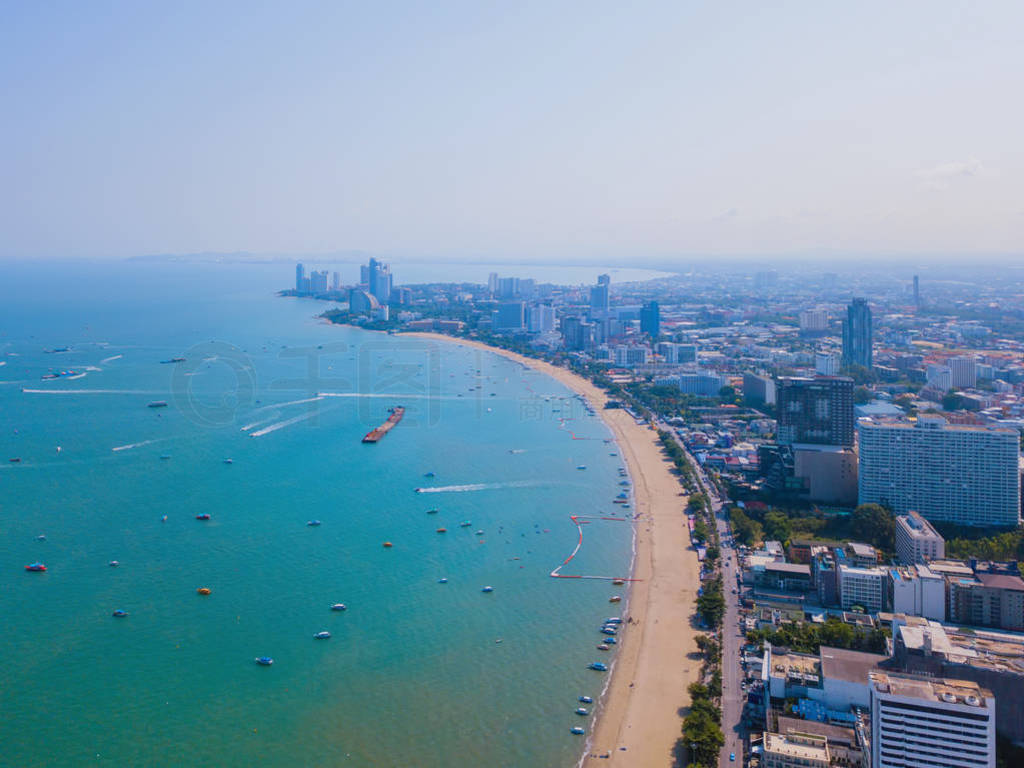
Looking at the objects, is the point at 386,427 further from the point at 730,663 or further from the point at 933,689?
the point at 933,689

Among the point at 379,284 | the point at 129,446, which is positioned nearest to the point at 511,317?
the point at 379,284

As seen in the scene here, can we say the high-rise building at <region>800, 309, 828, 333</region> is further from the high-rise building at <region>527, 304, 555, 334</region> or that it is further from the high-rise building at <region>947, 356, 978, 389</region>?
the high-rise building at <region>947, 356, 978, 389</region>

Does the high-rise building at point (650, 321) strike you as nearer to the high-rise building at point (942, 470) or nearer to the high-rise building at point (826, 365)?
the high-rise building at point (826, 365)

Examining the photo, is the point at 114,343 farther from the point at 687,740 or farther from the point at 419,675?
the point at 687,740

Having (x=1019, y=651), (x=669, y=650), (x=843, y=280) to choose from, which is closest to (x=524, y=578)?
(x=669, y=650)

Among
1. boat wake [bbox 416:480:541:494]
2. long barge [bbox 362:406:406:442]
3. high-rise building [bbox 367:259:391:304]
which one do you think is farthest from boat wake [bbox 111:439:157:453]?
high-rise building [bbox 367:259:391:304]

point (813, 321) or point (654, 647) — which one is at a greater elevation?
point (813, 321)
